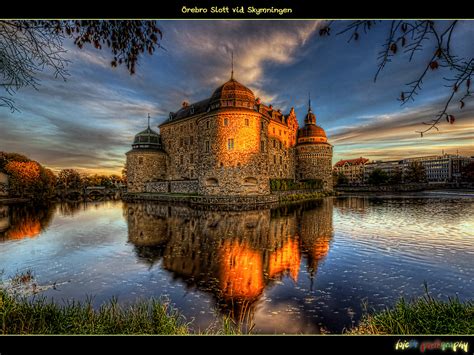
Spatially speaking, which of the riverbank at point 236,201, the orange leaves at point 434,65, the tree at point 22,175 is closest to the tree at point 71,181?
the tree at point 22,175

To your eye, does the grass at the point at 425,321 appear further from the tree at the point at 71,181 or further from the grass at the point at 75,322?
the tree at the point at 71,181

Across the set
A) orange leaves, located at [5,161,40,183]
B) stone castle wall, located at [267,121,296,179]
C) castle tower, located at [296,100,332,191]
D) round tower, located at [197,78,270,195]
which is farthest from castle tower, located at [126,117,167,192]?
castle tower, located at [296,100,332,191]

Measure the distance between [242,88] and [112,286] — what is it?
23.3 m

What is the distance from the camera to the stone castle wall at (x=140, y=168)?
115ft

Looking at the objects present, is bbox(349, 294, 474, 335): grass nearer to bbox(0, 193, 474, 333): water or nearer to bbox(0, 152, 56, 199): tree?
bbox(0, 193, 474, 333): water

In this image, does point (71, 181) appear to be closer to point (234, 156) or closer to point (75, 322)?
point (234, 156)

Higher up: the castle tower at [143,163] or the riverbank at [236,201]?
the castle tower at [143,163]

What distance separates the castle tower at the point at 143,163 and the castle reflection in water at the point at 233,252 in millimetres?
22893

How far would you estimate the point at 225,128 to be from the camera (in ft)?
76.3

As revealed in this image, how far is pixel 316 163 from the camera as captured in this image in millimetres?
39156

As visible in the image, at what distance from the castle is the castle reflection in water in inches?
382

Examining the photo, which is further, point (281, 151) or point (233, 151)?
point (281, 151)

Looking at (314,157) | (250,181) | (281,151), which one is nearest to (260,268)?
(250,181)

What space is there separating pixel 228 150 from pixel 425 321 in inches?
808
